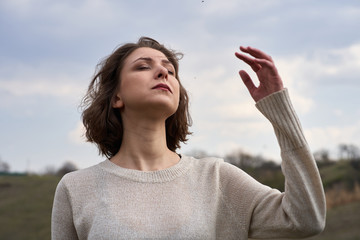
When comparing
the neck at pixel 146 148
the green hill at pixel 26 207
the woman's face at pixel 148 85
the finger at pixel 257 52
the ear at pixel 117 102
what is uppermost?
the finger at pixel 257 52

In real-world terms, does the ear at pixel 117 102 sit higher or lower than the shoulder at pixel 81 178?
higher

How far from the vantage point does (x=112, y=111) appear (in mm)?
2805

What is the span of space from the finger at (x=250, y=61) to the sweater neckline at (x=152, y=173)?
0.74 metres

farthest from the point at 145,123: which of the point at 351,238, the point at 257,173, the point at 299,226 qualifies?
the point at 257,173

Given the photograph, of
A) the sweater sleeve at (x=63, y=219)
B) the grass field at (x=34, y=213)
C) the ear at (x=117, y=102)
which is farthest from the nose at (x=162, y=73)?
the grass field at (x=34, y=213)

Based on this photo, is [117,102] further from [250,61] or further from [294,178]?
[294,178]

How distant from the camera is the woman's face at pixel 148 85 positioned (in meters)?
2.44

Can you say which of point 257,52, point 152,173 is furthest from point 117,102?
point 257,52

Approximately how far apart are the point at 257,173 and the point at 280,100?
14840 millimetres

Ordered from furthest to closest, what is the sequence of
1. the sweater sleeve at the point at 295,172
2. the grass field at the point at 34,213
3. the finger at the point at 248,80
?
the grass field at the point at 34,213
the finger at the point at 248,80
the sweater sleeve at the point at 295,172

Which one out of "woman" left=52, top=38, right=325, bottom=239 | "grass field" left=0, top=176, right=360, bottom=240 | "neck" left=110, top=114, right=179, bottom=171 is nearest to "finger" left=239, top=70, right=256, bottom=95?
"woman" left=52, top=38, right=325, bottom=239

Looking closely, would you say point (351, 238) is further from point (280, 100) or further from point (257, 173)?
point (280, 100)

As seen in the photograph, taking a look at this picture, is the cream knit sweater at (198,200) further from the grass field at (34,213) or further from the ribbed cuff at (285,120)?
the grass field at (34,213)

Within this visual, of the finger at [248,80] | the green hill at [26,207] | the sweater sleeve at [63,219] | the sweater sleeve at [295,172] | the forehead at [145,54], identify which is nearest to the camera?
the sweater sleeve at [295,172]
